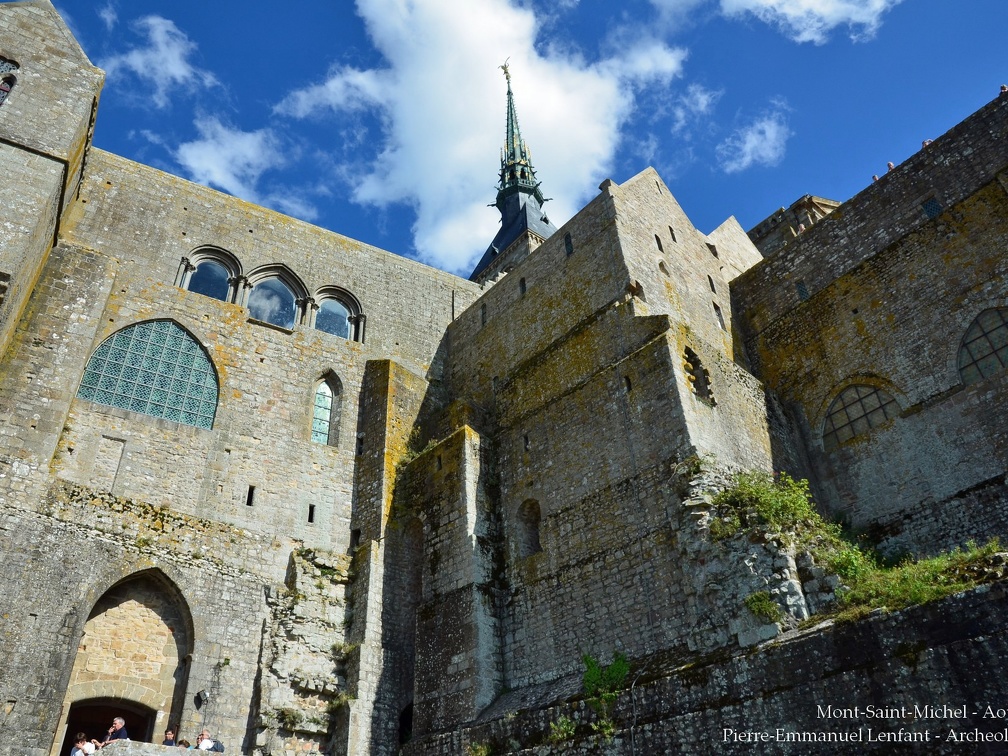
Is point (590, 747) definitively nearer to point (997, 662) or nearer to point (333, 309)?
point (997, 662)

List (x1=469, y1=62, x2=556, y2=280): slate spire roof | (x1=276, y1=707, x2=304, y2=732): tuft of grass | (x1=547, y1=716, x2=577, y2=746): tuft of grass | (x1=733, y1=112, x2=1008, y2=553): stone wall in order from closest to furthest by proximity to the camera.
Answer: (x1=547, y1=716, x2=577, y2=746): tuft of grass
(x1=276, y1=707, x2=304, y2=732): tuft of grass
(x1=733, y1=112, x2=1008, y2=553): stone wall
(x1=469, y1=62, x2=556, y2=280): slate spire roof

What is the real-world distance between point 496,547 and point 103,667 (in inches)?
243

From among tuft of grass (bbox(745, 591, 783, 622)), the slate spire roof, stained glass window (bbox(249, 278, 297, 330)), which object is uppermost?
the slate spire roof

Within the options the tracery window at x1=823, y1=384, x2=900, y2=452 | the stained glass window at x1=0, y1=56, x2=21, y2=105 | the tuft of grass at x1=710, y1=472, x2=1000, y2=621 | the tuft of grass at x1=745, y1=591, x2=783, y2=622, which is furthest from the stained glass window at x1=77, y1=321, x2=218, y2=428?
the tracery window at x1=823, y1=384, x2=900, y2=452

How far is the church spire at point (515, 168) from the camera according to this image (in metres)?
47.7

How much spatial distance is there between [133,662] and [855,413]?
1237 cm

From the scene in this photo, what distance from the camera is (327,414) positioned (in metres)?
16.0

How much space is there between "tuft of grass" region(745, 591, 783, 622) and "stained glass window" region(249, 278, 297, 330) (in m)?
11.2

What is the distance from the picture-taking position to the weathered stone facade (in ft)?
33.7

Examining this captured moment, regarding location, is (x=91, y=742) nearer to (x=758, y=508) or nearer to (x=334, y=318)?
(x=758, y=508)

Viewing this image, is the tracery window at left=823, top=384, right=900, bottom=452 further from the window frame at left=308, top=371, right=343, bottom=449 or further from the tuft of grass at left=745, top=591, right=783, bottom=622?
the window frame at left=308, top=371, right=343, bottom=449

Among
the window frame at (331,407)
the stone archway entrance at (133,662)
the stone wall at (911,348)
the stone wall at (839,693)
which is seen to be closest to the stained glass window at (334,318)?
the window frame at (331,407)

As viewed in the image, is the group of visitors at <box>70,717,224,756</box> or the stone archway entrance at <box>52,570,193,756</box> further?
the stone archway entrance at <box>52,570,193,756</box>

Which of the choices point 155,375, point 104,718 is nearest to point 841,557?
point 104,718
